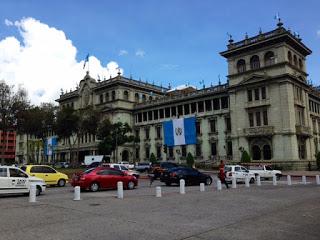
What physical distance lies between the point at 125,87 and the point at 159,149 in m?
16.8

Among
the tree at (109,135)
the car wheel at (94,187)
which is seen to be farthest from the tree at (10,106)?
the car wheel at (94,187)

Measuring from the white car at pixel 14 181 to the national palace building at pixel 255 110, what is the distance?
41.3 m

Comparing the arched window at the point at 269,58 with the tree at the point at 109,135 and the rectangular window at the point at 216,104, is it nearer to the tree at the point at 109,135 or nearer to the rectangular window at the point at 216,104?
the rectangular window at the point at 216,104

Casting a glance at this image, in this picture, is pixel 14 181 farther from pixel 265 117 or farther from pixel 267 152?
pixel 265 117

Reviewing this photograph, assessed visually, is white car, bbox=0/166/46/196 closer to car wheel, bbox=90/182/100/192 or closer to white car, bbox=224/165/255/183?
car wheel, bbox=90/182/100/192

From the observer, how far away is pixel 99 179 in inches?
914

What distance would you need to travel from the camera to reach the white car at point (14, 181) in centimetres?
1903

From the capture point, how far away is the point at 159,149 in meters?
76.2

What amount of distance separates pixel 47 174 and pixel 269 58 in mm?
42646

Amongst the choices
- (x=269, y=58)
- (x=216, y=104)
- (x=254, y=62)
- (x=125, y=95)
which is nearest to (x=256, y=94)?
(x=254, y=62)

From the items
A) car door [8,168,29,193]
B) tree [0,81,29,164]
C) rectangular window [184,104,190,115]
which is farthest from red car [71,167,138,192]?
rectangular window [184,104,190,115]

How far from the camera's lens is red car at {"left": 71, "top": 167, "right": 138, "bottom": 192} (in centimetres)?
2269

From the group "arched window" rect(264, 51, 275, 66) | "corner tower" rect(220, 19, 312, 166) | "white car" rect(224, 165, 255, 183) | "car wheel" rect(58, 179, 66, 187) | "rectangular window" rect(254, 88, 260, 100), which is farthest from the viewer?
"rectangular window" rect(254, 88, 260, 100)

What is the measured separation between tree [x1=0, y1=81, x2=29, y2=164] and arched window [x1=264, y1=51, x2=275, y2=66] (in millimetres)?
36618
